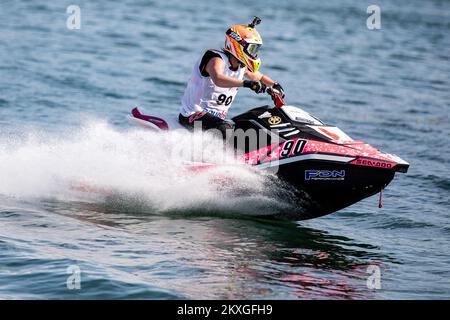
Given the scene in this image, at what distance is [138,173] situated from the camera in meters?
10.1

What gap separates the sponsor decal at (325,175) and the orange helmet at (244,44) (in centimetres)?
152

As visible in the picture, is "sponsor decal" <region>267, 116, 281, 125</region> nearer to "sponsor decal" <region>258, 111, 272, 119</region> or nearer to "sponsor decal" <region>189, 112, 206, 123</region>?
"sponsor decal" <region>258, 111, 272, 119</region>

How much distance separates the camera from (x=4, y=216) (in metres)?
9.26

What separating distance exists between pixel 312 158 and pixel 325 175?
0.87 feet

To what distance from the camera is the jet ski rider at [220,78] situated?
31.0 ft

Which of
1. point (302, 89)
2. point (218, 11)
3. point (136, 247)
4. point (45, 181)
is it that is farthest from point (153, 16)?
point (136, 247)

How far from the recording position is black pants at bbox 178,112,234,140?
9.56 metres

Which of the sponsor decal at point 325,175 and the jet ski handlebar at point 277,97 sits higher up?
the jet ski handlebar at point 277,97
